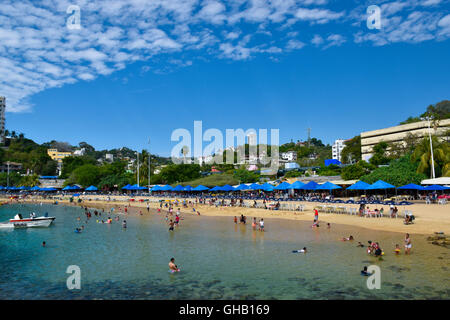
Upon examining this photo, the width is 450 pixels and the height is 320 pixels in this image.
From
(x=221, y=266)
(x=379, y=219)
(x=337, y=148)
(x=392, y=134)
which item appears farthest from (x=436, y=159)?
(x=337, y=148)

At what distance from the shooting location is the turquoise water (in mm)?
12297

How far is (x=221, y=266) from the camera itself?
51.9 feet

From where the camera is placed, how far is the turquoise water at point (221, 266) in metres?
12.3

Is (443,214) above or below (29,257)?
above

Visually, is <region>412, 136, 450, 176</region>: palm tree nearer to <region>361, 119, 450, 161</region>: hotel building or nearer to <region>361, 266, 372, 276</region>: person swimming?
<region>361, 266, 372, 276</region>: person swimming

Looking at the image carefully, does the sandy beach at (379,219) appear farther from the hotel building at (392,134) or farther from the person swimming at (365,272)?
the hotel building at (392,134)

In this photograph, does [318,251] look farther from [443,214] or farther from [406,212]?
[443,214]

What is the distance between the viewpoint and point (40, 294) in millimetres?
12672

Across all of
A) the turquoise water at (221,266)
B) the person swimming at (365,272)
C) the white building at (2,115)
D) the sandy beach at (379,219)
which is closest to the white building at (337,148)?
the sandy beach at (379,219)

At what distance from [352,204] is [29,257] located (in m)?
29.7

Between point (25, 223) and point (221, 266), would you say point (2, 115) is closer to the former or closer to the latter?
point (25, 223)
